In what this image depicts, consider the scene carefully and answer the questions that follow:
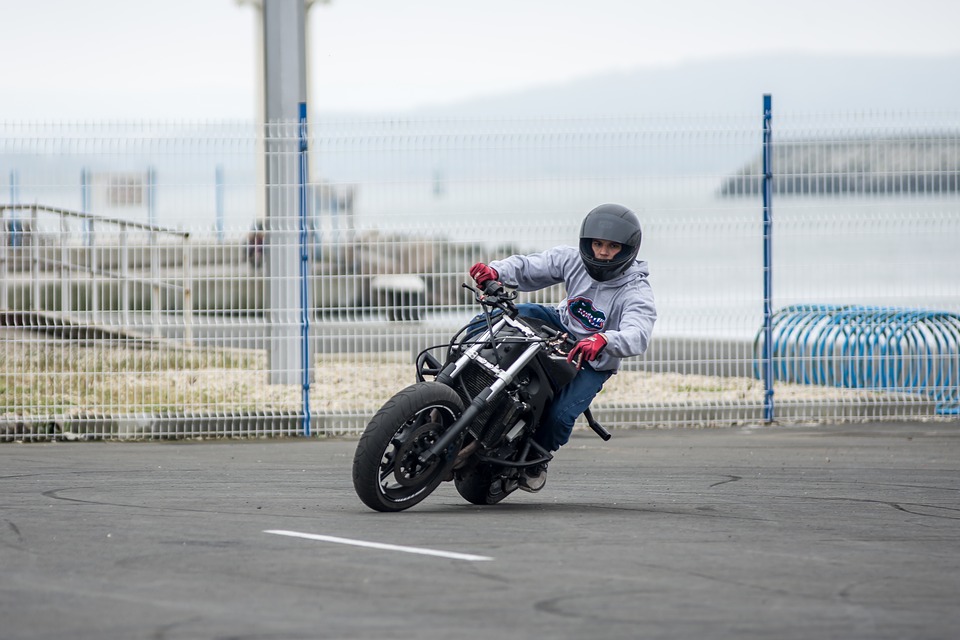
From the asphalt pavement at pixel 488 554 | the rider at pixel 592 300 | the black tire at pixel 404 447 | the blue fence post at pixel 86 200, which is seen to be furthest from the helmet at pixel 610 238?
the blue fence post at pixel 86 200

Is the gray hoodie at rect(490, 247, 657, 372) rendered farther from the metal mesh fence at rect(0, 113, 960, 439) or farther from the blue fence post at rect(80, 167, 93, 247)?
the blue fence post at rect(80, 167, 93, 247)

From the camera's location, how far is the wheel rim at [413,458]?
7.73 metres

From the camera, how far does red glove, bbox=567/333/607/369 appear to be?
7.95 metres

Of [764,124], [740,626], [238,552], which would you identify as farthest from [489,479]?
[764,124]

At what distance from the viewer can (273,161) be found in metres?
13.3

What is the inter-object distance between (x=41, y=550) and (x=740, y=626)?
3.26 meters

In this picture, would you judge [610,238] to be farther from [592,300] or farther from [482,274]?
[482,274]

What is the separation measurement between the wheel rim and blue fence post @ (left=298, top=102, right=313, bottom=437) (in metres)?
5.50

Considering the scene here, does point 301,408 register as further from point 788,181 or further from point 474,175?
point 788,181

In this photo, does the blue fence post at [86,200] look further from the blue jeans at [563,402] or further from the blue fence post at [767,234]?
the blue fence post at [767,234]

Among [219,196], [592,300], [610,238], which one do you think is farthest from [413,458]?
[219,196]

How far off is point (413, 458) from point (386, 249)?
18.3ft

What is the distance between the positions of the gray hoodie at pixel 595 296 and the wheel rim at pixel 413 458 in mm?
1038

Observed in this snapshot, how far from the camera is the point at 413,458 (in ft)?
25.8
